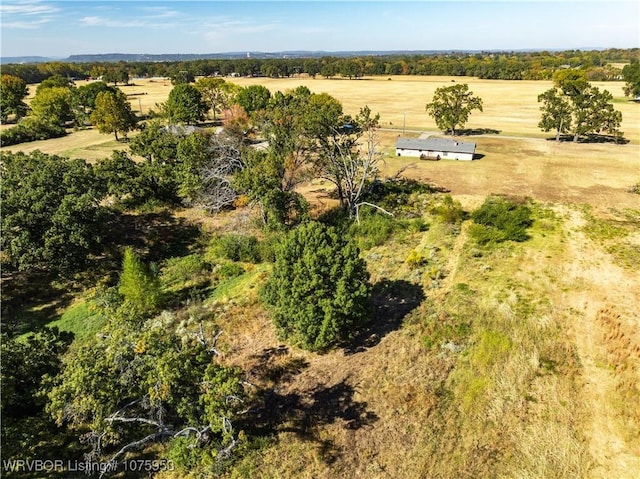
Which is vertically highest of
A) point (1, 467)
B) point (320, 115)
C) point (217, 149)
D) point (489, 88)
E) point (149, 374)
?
point (489, 88)

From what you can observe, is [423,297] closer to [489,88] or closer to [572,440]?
[572,440]

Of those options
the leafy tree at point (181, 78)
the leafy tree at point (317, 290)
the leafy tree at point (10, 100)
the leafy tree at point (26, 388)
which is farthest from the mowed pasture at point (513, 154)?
the leafy tree at point (26, 388)

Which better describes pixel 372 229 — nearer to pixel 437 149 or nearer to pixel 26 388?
pixel 26 388

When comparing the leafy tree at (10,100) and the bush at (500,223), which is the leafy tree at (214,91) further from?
the bush at (500,223)

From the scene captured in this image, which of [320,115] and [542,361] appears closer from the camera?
[542,361]

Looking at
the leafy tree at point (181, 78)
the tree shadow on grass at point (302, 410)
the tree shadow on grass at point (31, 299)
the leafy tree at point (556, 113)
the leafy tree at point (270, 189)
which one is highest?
the leafy tree at point (181, 78)

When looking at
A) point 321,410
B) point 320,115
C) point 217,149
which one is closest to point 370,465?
point 321,410

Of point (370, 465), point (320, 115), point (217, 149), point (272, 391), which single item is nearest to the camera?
point (370, 465)
